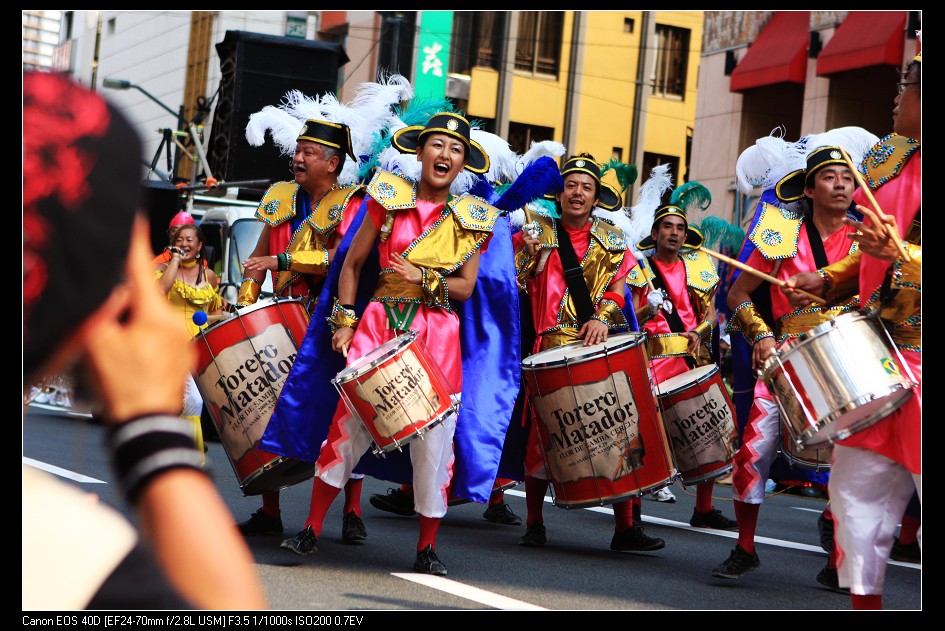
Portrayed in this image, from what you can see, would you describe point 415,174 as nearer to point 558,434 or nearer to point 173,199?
point 558,434

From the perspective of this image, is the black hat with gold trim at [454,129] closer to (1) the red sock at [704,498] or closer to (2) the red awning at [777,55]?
(1) the red sock at [704,498]

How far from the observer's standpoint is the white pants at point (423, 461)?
5.48 meters

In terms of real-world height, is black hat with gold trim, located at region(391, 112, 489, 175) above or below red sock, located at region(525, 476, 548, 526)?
above

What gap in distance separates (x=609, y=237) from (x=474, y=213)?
1.46 meters

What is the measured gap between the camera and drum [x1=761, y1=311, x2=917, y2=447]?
384cm

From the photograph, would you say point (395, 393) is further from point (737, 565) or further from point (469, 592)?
point (737, 565)

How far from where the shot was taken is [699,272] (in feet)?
29.2

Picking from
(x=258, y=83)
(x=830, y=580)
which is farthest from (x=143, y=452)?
(x=258, y=83)

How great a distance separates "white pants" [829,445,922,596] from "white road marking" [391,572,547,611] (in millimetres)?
1200

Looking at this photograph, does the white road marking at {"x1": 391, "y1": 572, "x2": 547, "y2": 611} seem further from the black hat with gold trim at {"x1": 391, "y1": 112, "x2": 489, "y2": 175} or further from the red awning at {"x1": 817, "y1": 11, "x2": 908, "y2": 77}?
the red awning at {"x1": 817, "y1": 11, "x2": 908, "y2": 77}

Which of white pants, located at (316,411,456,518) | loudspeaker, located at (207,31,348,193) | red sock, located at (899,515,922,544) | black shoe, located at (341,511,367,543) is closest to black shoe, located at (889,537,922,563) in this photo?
red sock, located at (899,515,922,544)

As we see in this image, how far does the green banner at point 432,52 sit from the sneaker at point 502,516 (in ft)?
77.1

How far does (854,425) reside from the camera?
13.1 ft
